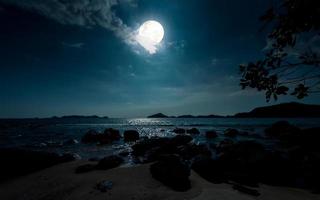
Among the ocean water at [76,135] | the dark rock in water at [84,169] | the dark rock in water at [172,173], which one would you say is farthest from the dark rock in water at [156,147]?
the dark rock in water at [172,173]

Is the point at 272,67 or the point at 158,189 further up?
the point at 272,67

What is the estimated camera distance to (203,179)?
8.93 m

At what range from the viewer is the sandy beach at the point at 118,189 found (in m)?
6.77

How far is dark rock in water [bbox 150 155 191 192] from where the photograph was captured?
753 cm

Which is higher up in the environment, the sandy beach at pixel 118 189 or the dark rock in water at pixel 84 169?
the dark rock in water at pixel 84 169

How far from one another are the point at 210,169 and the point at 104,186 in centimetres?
537

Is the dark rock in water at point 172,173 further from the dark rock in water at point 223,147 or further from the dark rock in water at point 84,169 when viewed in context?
the dark rock in water at point 223,147

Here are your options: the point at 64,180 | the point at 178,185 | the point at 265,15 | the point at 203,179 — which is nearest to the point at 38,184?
the point at 64,180

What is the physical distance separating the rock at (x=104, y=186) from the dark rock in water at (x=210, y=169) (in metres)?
4.54

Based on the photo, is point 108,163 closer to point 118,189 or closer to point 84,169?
point 84,169

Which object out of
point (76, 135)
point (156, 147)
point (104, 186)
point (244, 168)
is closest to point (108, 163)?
point (104, 186)

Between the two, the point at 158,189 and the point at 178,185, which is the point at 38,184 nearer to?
the point at 158,189

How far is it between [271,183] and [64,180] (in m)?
9.79

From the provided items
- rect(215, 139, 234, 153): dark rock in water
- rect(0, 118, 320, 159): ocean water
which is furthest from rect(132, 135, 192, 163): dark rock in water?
rect(215, 139, 234, 153): dark rock in water
